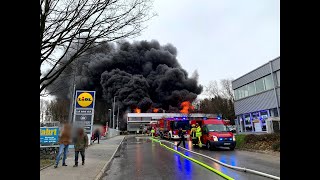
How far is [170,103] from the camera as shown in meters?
76.7

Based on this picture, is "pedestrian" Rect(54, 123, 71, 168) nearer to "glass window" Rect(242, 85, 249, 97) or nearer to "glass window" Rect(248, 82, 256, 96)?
"glass window" Rect(248, 82, 256, 96)

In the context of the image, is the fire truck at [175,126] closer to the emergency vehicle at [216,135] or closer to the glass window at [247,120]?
the glass window at [247,120]

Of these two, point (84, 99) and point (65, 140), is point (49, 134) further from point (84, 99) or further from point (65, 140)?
point (84, 99)

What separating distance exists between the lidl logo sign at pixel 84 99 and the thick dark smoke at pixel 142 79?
50.3 meters

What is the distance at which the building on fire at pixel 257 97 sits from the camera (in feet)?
86.4

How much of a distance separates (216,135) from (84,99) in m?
9.90

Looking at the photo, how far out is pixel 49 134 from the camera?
14.2 metres

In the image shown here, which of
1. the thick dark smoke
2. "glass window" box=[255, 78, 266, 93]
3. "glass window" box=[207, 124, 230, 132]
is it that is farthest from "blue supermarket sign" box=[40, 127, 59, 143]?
the thick dark smoke

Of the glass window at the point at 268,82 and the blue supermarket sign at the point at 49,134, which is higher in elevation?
the glass window at the point at 268,82

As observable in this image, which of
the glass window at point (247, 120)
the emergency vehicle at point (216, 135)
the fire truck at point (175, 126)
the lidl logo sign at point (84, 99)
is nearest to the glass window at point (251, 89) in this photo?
the glass window at point (247, 120)

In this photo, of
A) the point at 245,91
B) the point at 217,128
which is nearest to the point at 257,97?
the point at 245,91
